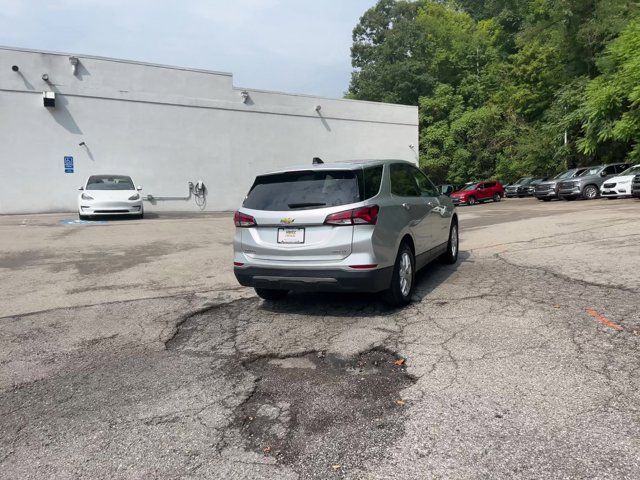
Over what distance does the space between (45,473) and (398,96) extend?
51233 mm

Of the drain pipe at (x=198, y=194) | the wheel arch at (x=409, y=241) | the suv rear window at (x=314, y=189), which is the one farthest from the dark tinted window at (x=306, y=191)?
the drain pipe at (x=198, y=194)

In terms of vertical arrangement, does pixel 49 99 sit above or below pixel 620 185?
above

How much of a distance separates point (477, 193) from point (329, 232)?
28.0m

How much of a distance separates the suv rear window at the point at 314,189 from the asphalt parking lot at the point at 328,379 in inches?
50.1

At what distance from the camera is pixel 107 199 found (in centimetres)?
1662

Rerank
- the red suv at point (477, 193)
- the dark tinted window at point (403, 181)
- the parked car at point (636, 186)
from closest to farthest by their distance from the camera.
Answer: the dark tinted window at point (403, 181)
the parked car at point (636, 186)
the red suv at point (477, 193)

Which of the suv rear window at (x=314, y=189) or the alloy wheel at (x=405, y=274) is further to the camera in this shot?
the alloy wheel at (x=405, y=274)

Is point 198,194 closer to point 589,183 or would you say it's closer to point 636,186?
point 636,186

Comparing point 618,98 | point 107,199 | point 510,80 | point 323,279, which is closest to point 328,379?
point 323,279

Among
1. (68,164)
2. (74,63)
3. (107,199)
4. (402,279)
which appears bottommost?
(402,279)

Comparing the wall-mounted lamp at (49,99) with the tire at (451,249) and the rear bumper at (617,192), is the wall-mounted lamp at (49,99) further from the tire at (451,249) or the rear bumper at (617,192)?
the rear bumper at (617,192)

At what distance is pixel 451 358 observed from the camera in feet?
13.6

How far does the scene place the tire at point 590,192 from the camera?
25094 mm

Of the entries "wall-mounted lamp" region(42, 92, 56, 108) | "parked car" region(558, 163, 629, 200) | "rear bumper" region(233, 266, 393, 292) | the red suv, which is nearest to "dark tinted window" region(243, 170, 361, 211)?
"rear bumper" region(233, 266, 393, 292)
